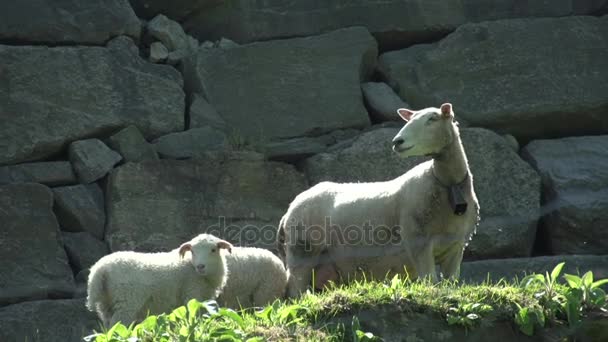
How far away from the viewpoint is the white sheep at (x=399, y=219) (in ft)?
33.2

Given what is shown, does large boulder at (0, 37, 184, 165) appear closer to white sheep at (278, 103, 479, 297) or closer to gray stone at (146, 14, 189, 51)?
gray stone at (146, 14, 189, 51)

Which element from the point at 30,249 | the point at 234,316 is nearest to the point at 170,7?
the point at 30,249

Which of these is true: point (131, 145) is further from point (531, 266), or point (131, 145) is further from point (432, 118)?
point (531, 266)

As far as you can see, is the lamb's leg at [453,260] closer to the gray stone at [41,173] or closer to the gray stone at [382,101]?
the gray stone at [382,101]

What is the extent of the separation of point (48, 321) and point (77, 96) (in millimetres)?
2470

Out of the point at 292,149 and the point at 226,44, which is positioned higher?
the point at 226,44

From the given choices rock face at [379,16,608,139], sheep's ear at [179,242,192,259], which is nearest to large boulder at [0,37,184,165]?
rock face at [379,16,608,139]

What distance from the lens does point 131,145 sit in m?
13.0

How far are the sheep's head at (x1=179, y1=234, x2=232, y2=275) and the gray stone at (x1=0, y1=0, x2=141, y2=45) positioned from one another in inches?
150

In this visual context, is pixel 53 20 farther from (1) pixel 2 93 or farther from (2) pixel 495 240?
(2) pixel 495 240

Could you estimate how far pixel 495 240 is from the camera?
1312 centimetres

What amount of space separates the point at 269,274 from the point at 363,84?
340 cm

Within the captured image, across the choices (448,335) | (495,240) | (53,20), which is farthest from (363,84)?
(448,335)

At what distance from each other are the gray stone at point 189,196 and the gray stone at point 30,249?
568mm
